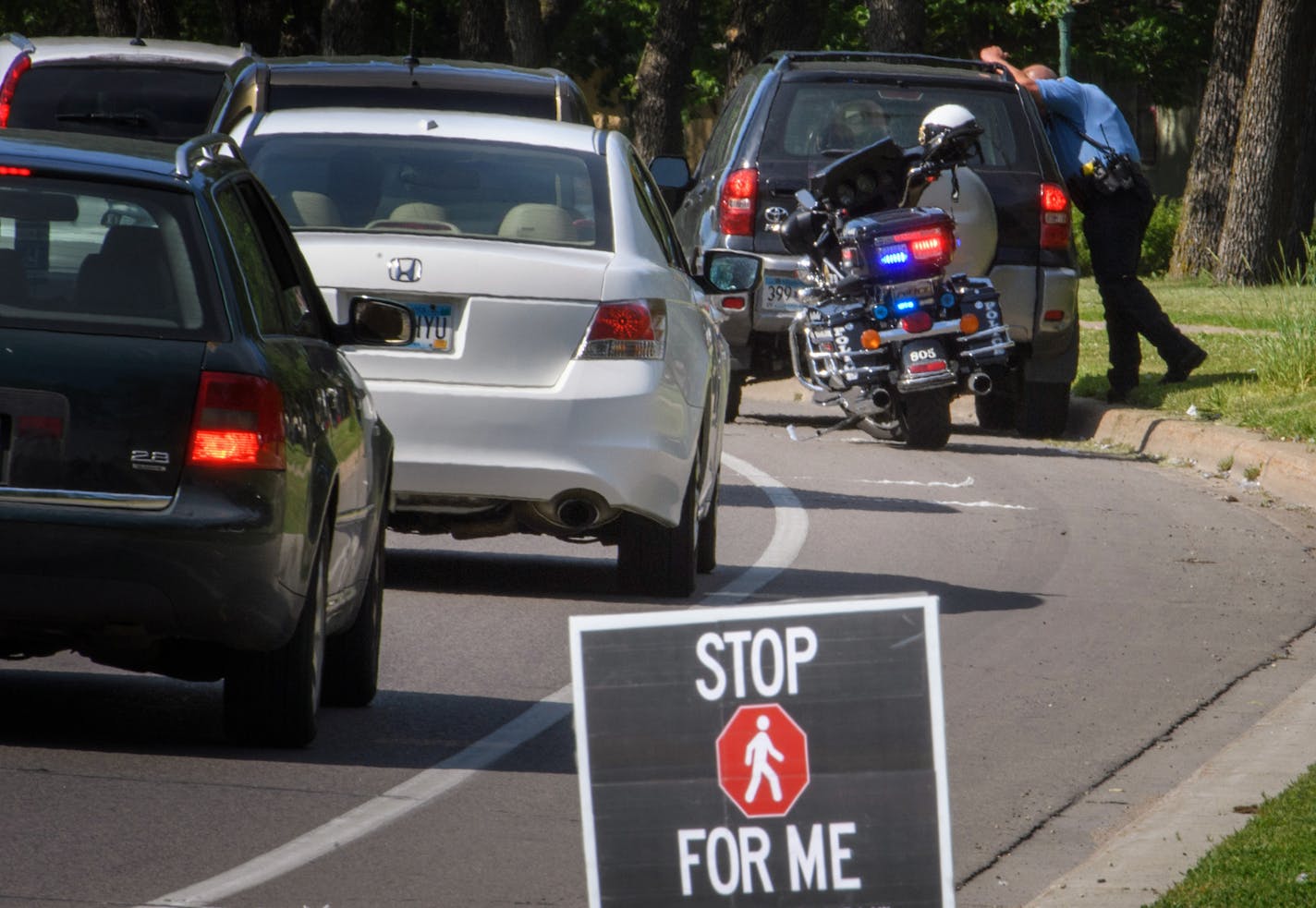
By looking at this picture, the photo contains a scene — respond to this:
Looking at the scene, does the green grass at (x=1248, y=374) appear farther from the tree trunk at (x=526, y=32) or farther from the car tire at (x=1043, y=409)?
the tree trunk at (x=526, y=32)

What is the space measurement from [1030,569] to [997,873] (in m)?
5.52

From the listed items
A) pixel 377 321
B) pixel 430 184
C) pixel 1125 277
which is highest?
pixel 377 321

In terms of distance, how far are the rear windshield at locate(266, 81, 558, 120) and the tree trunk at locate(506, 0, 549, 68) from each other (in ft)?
76.9

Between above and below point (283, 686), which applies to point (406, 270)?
above

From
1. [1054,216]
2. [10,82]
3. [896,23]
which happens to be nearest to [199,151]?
[10,82]

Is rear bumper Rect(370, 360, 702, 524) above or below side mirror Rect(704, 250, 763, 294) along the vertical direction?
below

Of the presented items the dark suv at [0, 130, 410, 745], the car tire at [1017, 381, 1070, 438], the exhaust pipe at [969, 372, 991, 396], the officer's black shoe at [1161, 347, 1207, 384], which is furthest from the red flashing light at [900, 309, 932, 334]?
the dark suv at [0, 130, 410, 745]

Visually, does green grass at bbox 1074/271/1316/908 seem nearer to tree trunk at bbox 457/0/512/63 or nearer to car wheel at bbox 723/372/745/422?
car wheel at bbox 723/372/745/422

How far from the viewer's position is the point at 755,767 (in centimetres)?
406

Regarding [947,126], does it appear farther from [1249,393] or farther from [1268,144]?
[1268,144]

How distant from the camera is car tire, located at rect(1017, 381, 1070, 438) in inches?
696

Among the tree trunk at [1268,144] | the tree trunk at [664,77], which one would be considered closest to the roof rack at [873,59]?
the tree trunk at [1268,144]

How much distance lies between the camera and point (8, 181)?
666 centimetres

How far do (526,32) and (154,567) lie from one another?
31.6 m
